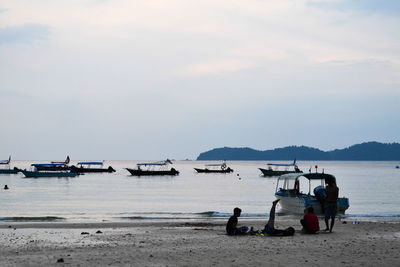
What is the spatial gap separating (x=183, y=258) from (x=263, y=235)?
17.5 feet

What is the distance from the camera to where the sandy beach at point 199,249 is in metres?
12.7

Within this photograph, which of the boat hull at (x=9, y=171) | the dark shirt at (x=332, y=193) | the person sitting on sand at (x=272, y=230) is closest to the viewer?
the person sitting on sand at (x=272, y=230)

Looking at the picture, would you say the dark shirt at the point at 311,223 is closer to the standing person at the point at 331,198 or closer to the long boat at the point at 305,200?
the standing person at the point at 331,198

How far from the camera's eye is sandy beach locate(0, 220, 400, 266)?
1272 centimetres

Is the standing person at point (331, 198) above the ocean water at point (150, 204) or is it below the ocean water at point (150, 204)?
above

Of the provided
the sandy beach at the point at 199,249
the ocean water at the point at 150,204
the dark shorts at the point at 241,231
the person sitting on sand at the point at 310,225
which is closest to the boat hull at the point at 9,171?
the ocean water at the point at 150,204

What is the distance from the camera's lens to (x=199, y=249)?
48.8 ft

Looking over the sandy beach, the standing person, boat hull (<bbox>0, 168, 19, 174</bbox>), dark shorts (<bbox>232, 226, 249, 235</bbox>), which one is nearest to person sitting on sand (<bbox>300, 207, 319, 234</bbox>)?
the sandy beach

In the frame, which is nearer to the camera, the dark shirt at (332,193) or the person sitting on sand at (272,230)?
the person sitting on sand at (272,230)

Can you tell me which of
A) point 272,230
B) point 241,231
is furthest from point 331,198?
point 241,231

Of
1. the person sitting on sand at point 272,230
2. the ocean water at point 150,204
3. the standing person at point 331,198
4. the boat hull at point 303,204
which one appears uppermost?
the standing person at point 331,198

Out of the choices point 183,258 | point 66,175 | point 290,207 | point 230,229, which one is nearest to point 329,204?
point 230,229

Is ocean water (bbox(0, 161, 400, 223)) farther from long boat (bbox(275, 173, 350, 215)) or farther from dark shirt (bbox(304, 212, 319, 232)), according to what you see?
dark shirt (bbox(304, 212, 319, 232))

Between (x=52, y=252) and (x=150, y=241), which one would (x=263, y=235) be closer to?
(x=150, y=241)
